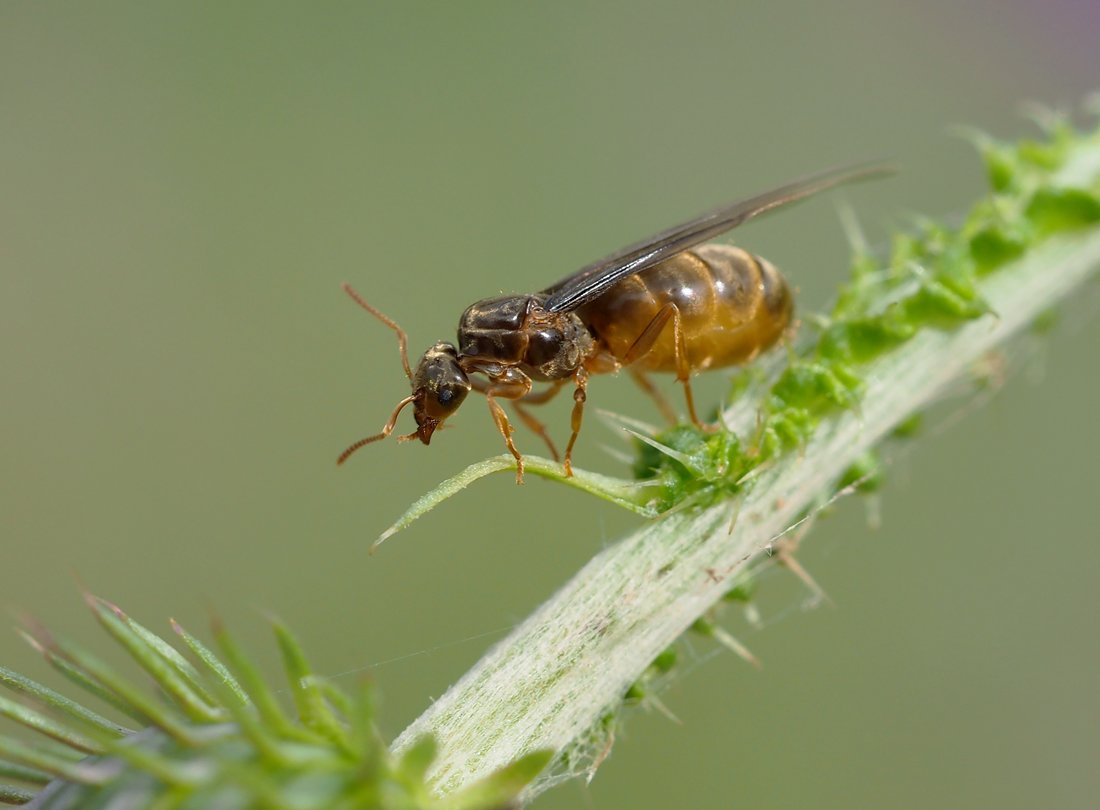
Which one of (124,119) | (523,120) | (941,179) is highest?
(124,119)

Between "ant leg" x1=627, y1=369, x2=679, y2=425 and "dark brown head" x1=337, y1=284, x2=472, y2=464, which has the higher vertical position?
"dark brown head" x1=337, y1=284, x2=472, y2=464

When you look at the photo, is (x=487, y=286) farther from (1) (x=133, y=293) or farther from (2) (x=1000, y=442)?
(2) (x=1000, y=442)

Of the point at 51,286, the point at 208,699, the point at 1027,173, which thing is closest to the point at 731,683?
the point at 1027,173

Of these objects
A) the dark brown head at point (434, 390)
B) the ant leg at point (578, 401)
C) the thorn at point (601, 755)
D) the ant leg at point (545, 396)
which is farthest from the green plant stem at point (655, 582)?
the ant leg at point (545, 396)

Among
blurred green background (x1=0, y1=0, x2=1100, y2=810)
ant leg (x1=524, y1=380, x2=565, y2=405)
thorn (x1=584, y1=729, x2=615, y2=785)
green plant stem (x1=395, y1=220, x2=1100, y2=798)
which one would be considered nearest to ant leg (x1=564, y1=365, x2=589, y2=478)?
ant leg (x1=524, y1=380, x2=565, y2=405)

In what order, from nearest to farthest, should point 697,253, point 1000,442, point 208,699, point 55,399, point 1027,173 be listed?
point 208,699, point 1027,173, point 697,253, point 1000,442, point 55,399

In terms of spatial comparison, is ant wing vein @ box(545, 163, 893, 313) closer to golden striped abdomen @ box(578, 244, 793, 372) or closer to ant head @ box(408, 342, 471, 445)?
golden striped abdomen @ box(578, 244, 793, 372)

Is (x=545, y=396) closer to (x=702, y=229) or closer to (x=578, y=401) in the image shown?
(x=578, y=401)
